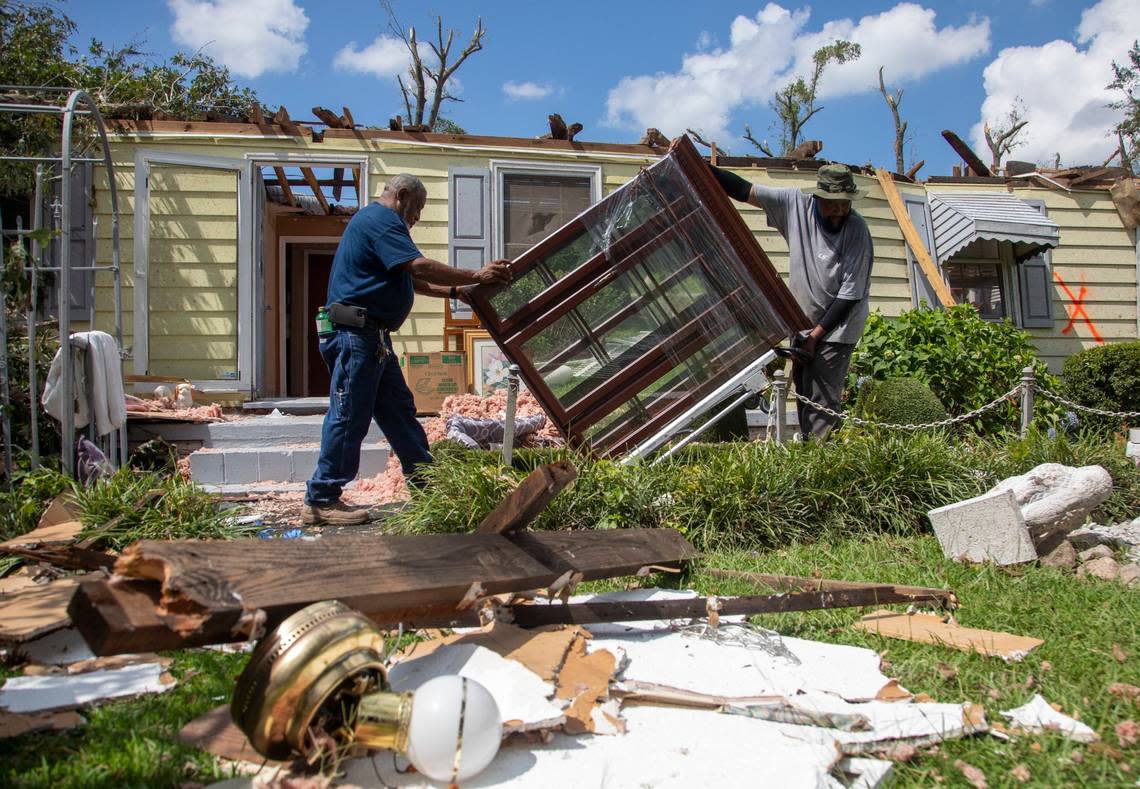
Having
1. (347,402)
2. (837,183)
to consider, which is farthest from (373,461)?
(837,183)

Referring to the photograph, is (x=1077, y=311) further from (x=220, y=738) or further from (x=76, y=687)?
(x=76, y=687)

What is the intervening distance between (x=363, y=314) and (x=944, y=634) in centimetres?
320

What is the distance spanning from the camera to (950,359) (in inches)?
313

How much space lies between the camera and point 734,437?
5766 mm

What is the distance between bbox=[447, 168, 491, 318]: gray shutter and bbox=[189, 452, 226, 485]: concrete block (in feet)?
11.3

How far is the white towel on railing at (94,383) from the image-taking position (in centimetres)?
480

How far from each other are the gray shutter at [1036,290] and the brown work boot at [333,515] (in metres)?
9.79

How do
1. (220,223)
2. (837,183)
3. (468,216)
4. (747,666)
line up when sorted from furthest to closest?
(468,216)
(220,223)
(837,183)
(747,666)

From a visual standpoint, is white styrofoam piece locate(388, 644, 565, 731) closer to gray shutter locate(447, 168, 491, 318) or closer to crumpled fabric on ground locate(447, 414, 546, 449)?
crumpled fabric on ground locate(447, 414, 546, 449)

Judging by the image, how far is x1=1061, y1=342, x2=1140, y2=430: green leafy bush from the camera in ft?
30.5

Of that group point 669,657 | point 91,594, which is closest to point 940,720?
point 669,657

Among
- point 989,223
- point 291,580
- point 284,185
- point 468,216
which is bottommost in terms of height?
point 291,580

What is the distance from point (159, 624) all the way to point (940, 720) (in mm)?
1845

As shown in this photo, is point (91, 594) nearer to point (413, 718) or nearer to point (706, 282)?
point (413, 718)
